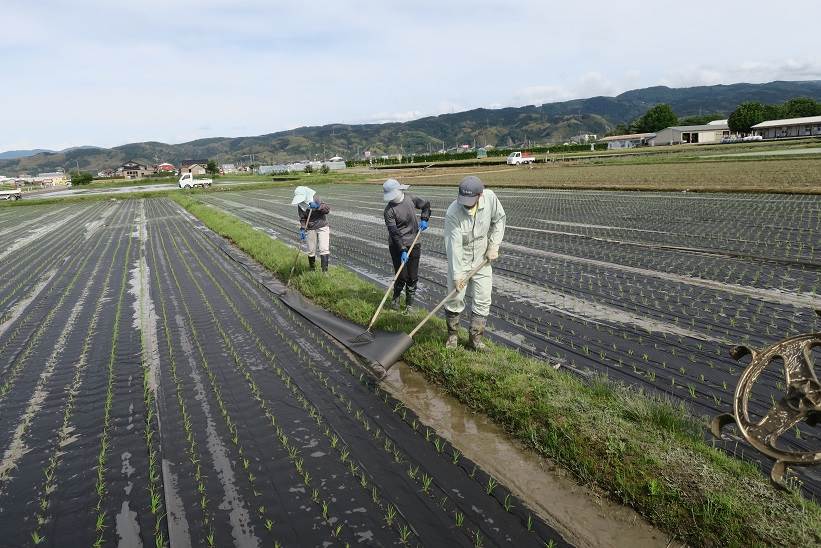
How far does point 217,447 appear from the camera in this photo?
13.5 ft

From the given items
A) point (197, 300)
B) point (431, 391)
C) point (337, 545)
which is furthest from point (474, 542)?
point (197, 300)

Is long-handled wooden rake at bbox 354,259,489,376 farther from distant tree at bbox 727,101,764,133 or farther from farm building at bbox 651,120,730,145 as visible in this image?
distant tree at bbox 727,101,764,133

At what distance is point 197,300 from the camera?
28.7 feet

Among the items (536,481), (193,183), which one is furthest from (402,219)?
(193,183)

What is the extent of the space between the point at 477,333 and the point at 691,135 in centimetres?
9385

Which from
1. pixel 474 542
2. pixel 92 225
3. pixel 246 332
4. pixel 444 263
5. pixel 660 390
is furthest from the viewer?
pixel 92 225

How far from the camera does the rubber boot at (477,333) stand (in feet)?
17.1

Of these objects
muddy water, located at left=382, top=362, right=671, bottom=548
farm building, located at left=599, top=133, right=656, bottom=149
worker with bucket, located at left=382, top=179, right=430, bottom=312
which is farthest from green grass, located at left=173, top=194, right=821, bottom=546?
farm building, located at left=599, top=133, right=656, bottom=149

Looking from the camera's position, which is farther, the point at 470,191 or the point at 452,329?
the point at 452,329

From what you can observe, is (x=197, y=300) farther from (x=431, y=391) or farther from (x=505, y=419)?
(x=505, y=419)

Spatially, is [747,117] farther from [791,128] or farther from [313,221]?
[313,221]

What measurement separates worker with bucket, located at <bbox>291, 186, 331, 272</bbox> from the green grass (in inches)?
149

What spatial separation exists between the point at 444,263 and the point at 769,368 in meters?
6.18

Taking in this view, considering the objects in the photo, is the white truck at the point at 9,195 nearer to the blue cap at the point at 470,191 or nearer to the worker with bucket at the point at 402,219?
the worker with bucket at the point at 402,219
